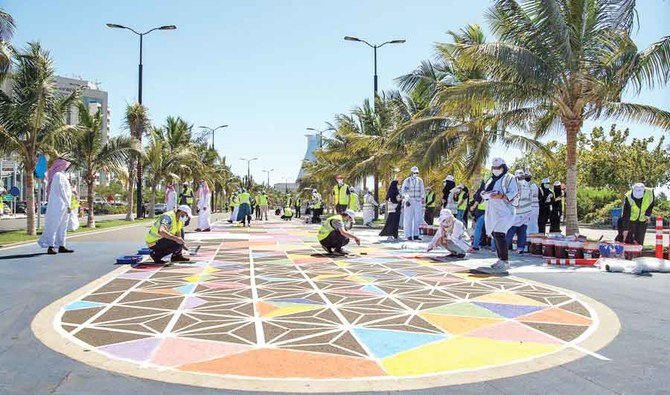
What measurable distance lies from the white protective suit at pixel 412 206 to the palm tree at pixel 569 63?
3618 mm

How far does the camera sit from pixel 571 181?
609 inches

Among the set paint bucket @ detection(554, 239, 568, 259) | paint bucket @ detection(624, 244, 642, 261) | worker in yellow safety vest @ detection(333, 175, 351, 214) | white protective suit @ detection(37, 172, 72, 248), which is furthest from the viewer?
worker in yellow safety vest @ detection(333, 175, 351, 214)

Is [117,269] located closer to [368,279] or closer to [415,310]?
[368,279]

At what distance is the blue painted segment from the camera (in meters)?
5.04

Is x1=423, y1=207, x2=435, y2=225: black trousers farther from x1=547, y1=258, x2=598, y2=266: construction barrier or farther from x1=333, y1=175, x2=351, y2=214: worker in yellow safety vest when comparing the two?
x1=547, y1=258, x2=598, y2=266: construction barrier

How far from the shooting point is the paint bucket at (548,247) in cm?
1306

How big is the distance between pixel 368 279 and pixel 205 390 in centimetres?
543

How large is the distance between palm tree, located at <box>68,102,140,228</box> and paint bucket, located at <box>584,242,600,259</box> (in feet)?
66.1

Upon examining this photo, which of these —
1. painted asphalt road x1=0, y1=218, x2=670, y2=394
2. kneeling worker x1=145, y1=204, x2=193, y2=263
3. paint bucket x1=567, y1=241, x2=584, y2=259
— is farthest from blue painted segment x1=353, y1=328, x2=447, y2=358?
paint bucket x1=567, y1=241, x2=584, y2=259

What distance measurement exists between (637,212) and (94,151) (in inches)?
863

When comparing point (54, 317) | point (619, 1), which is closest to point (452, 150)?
point (619, 1)

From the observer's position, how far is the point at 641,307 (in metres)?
7.07

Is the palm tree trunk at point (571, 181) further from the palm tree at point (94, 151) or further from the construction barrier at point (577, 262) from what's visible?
the palm tree at point (94, 151)

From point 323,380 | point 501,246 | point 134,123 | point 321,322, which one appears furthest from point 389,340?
point 134,123
